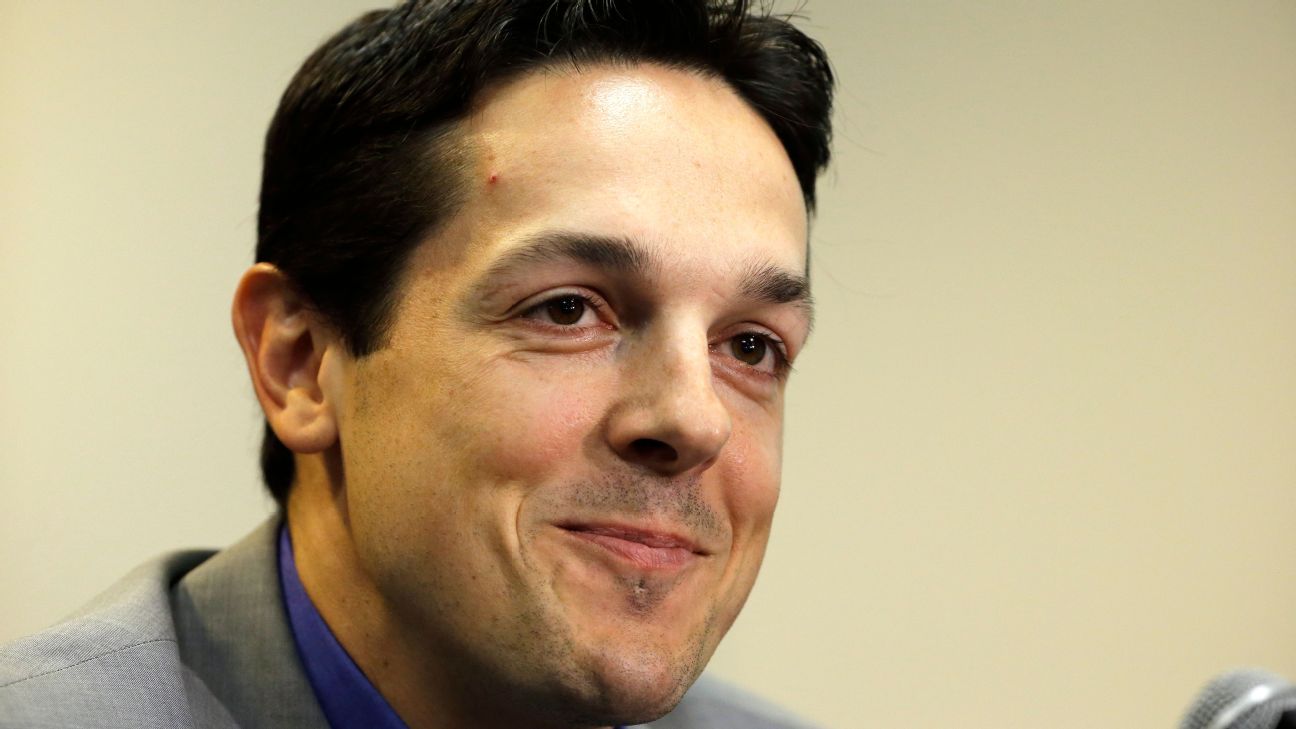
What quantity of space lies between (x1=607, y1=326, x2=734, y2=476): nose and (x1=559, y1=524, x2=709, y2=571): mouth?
0.06 metres

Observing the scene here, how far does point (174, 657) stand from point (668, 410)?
1.82 feet

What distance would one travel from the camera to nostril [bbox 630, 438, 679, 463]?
128 centimetres

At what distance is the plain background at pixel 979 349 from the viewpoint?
2117mm

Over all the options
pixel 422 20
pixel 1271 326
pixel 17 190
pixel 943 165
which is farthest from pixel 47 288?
pixel 1271 326

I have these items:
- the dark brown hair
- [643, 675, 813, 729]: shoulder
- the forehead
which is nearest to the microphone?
the forehead

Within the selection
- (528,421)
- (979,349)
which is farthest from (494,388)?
(979,349)

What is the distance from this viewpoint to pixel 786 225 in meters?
1.48

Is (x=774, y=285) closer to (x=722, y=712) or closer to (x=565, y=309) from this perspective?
(x=565, y=309)

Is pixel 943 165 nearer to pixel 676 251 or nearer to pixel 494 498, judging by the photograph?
pixel 676 251

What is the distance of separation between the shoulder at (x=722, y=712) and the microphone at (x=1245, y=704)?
44.1 inches

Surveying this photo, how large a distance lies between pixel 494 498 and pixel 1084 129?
1575 mm

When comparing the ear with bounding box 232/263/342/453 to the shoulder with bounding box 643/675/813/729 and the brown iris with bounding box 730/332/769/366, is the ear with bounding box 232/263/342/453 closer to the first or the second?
the brown iris with bounding box 730/332/769/366

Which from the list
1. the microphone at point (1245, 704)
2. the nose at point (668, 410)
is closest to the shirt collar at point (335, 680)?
the nose at point (668, 410)

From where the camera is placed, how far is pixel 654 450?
1.29 m
